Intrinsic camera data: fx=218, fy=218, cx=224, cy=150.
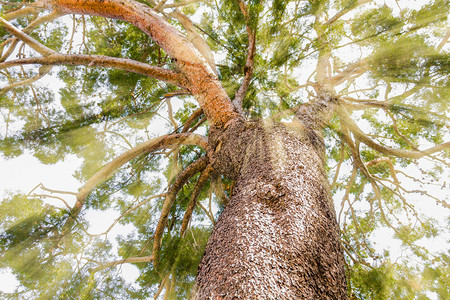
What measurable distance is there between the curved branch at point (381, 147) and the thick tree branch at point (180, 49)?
5.56ft

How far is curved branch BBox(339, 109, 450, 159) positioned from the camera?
6.35ft

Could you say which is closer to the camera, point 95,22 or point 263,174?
point 263,174

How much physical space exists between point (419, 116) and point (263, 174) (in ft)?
6.37

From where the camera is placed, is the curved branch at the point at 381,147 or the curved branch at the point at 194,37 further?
the curved branch at the point at 194,37

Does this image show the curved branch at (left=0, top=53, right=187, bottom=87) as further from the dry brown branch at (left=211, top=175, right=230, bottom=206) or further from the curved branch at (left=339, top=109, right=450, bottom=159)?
A: the curved branch at (left=339, top=109, right=450, bottom=159)

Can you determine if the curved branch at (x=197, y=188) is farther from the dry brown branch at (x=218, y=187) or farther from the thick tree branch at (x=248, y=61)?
the thick tree branch at (x=248, y=61)

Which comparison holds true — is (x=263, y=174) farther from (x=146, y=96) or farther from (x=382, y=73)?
(x=146, y=96)

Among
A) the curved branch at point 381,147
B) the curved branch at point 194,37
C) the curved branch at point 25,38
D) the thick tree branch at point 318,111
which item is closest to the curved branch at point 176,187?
the thick tree branch at point 318,111

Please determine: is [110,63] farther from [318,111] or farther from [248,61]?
[318,111]

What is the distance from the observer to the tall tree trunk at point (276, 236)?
24.8 inches

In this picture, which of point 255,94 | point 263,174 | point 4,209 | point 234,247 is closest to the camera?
point 234,247

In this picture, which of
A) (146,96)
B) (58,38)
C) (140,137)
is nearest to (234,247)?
(146,96)

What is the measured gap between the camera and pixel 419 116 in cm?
203

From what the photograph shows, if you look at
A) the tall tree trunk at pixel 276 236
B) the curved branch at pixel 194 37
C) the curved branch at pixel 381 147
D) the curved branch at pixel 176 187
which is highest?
the curved branch at pixel 194 37
